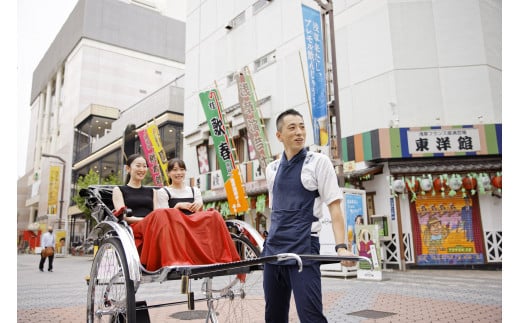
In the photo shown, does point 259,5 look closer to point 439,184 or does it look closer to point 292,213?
point 439,184

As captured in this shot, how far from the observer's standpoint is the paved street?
16.6ft

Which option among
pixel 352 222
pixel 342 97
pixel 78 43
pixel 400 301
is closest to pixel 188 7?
pixel 342 97

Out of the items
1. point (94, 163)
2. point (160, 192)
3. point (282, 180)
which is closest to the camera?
point (282, 180)

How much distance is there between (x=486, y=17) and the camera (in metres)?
11.9

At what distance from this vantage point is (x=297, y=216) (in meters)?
2.34

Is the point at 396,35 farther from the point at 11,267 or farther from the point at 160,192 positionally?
the point at 11,267

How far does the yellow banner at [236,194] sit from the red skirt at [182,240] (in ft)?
33.5

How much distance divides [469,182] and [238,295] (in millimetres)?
9701

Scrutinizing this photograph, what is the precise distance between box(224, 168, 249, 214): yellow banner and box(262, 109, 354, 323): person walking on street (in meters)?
10.9

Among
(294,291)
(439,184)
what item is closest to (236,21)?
(439,184)

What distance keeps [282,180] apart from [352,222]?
7.74 meters

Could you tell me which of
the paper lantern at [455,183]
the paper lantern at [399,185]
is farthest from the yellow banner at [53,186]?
the paper lantern at [455,183]

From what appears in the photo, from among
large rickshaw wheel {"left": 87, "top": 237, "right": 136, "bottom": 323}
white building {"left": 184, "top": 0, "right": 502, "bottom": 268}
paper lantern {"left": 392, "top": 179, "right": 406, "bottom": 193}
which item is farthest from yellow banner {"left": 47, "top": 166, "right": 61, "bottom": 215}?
large rickshaw wheel {"left": 87, "top": 237, "right": 136, "bottom": 323}

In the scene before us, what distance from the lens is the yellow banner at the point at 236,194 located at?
525 inches
